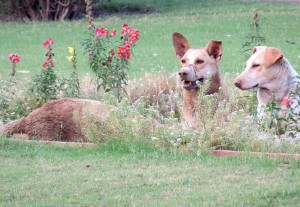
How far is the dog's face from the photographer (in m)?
9.76

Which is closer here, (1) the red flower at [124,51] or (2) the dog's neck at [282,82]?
(2) the dog's neck at [282,82]

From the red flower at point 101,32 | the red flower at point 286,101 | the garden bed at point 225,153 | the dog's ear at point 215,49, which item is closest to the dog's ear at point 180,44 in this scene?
the dog's ear at point 215,49

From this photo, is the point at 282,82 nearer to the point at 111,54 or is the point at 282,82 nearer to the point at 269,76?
the point at 269,76

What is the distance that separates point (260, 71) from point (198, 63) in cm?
76

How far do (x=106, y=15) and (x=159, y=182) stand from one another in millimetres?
25482

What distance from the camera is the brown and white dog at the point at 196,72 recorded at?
9891mm

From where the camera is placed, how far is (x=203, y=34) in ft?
79.5

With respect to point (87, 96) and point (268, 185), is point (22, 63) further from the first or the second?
point (268, 185)

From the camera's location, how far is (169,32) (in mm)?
25453

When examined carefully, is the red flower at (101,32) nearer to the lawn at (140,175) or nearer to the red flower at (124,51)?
the red flower at (124,51)

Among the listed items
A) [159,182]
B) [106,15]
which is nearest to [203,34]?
[106,15]

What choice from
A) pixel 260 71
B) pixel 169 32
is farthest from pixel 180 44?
pixel 169 32

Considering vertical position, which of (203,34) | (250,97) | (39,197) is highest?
(203,34)

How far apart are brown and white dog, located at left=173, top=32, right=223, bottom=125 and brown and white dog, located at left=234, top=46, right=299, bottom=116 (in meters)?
0.39
